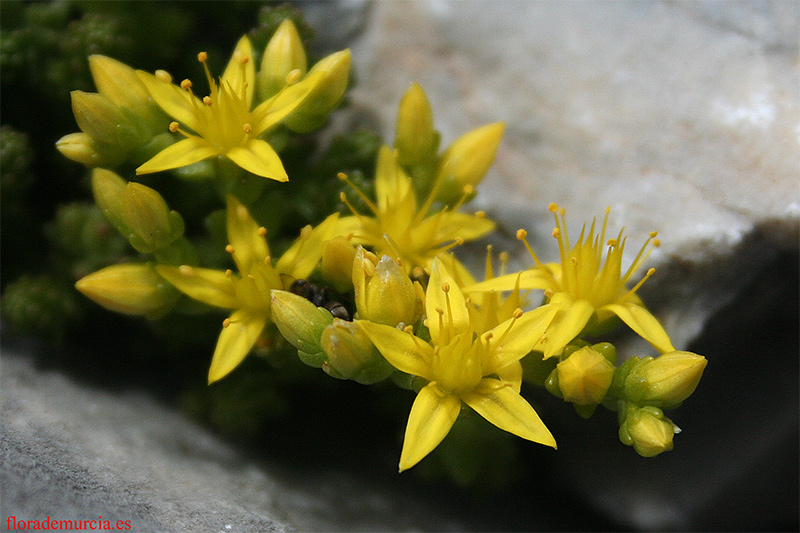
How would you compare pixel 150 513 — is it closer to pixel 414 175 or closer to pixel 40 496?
pixel 40 496

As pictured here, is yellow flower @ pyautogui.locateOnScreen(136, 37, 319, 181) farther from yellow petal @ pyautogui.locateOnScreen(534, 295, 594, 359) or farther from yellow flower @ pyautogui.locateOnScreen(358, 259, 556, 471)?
yellow petal @ pyautogui.locateOnScreen(534, 295, 594, 359)

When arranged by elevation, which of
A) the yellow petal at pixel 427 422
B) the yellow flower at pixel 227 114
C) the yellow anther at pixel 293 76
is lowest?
the yellow petal at pixel 427 422

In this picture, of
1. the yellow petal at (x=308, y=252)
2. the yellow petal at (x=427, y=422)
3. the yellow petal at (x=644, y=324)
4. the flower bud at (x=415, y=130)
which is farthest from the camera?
the flower bud at (x=415, y=130)

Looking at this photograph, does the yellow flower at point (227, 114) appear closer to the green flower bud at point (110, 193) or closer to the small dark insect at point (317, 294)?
the green flower bud at point (110, 193)

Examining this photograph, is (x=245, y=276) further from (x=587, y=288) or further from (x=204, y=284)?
(x=587, y=288)

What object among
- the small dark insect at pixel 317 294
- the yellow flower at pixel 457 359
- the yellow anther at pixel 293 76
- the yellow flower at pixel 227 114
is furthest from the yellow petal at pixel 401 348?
the yellow anther at pixel 293 76

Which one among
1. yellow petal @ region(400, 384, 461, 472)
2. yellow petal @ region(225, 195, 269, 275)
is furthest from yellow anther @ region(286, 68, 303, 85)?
yellow petal @ region(400, 384, 461, 472)
